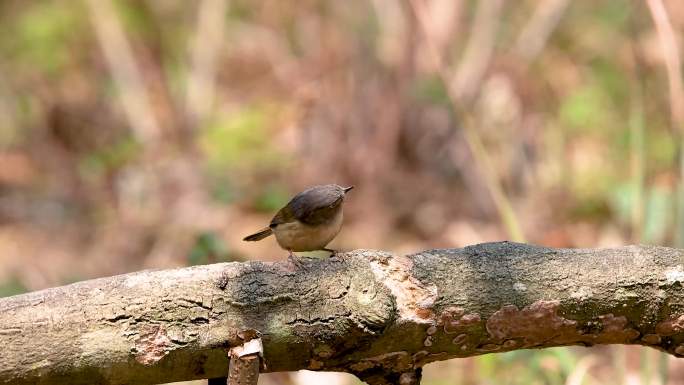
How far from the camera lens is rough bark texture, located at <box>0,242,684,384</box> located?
1.85 m

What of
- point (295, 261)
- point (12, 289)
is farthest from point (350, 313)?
point (12, 289)

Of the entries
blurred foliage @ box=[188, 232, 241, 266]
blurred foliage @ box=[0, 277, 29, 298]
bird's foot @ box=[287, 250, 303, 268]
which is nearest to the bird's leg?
bird's foot @ box=[287, 250, 303, 268]

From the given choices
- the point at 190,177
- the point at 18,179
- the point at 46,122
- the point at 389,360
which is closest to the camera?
the point at 389,360

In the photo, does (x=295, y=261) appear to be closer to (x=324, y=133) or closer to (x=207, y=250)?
(x=207, y=250)

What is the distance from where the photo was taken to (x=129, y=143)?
7.06 metres

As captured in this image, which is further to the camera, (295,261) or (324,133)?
(324,133)

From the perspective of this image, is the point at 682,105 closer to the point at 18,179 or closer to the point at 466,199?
the point at 466,199

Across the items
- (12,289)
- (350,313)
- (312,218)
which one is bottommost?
(350,313)

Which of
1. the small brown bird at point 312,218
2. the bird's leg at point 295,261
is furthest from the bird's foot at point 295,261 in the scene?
the small brown bird at point 312,218

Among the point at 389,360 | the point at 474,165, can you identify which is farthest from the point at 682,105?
the point at 474,165

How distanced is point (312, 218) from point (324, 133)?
13.8 feet

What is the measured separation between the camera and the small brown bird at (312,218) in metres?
2.14

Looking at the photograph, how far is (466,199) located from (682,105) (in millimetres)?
3372

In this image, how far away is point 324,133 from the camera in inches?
249
